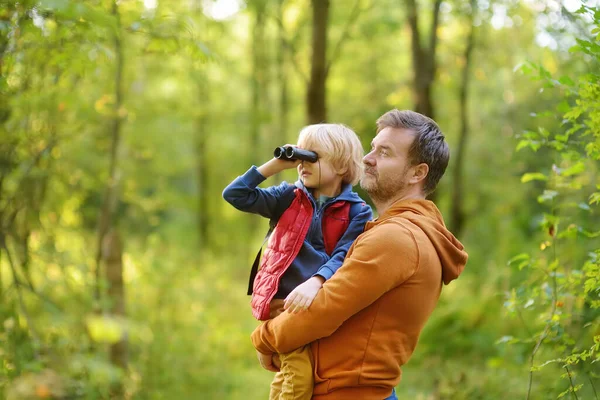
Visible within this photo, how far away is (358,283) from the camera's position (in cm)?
224

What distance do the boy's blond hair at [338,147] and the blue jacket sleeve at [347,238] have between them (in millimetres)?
173

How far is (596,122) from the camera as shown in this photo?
297 cm

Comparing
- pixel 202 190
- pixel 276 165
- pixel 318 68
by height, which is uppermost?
pixel 318 68

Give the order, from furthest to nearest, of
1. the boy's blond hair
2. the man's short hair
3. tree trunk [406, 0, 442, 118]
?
1. tree trunk [406, 0, 442, 118]
2. the boy's blond hair
3. the man's short hair

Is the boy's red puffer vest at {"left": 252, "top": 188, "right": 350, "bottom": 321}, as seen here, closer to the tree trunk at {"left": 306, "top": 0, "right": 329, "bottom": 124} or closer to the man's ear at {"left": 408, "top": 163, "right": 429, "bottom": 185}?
the man's ear at {"left": 408, "top": 163, "right": 429, "bottom": 185}

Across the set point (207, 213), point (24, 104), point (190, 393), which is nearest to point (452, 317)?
point (190, 393)

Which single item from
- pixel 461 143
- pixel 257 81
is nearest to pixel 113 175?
pixel 461 143

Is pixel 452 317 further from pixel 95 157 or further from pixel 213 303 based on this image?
pixel 95 157

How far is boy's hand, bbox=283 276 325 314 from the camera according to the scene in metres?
2.31

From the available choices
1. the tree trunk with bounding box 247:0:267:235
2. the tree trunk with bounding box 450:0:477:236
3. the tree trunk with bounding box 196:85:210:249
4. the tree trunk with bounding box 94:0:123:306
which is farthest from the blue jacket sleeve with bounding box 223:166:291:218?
the tree trunk with bounding box 196:85:210:249

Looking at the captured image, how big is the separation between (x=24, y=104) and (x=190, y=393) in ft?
14.7

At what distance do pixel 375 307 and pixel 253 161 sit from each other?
1502 cm

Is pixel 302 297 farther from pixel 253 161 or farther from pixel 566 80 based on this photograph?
pixel 253 161

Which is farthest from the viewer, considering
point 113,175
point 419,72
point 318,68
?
point 419,72
